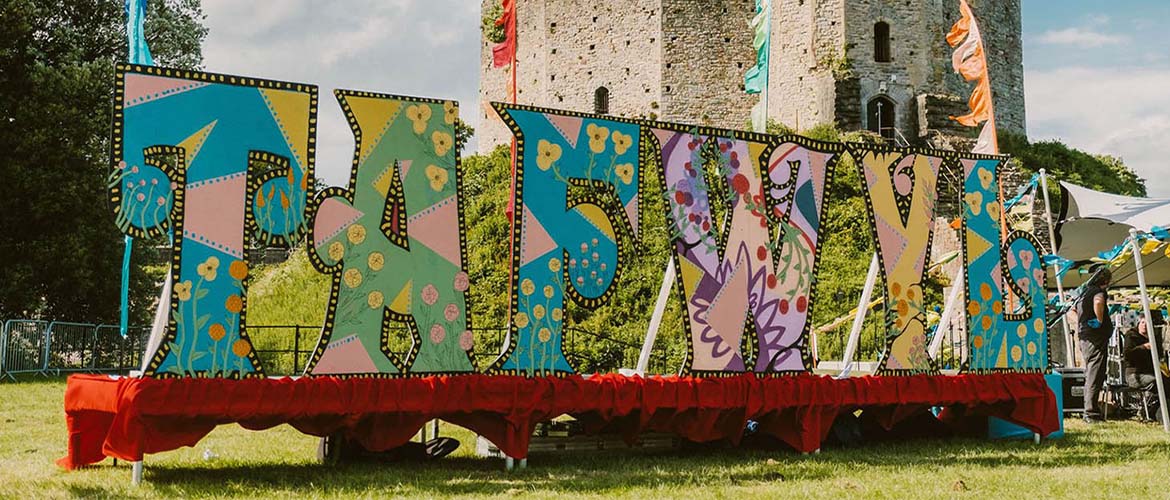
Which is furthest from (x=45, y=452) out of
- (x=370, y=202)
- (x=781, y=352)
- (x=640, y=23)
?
(x=640, y=23)

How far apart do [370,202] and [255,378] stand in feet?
4.99

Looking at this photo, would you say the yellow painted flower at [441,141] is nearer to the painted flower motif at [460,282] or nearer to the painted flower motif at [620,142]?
the painted flower motif at [460,282]

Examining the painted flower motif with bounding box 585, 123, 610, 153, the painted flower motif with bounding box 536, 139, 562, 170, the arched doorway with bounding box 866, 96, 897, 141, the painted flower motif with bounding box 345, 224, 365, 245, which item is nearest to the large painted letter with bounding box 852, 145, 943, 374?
the painted flower motif with bounding box 585, 123, 610, 153

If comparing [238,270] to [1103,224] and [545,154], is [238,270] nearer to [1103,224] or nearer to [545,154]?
[545,154]

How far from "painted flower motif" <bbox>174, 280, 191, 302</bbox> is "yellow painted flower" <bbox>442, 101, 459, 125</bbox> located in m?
2.31

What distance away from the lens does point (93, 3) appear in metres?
25.1

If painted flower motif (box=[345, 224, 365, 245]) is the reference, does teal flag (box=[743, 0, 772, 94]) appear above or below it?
above

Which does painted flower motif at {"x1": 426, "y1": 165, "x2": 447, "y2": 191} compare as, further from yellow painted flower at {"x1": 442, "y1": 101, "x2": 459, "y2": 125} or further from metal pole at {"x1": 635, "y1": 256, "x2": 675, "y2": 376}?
metal pole at {"x1": 635, "y1": 256, "x2": 675, "y2": 376}

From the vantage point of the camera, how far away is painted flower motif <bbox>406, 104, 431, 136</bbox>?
8.47 m

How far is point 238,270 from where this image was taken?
7812mm

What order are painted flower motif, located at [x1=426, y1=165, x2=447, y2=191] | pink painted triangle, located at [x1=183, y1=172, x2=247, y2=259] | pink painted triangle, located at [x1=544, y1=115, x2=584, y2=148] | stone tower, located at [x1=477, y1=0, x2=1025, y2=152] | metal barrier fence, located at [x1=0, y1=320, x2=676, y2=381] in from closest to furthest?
1. pink painted triangle, located at [x1=183, y1=172, x2=247, y2=259]
2. painted flower motif, located at [x1=426, y1=165, x2=447, y2=191]
3. pink painted triangle, located at [x1=544, y1=115, x2=584, y2=148]
4. metal barrier fence, located at [x1=0, y1=320, x2=676, y2=381]
5. stone tower, located at [x1=477, y1=0, x2=1025, y2=152]

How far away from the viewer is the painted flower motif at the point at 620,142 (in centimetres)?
917

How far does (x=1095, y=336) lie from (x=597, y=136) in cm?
737

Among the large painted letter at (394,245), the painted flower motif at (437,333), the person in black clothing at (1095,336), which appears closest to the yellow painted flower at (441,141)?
the large painted letter at (394,245)
